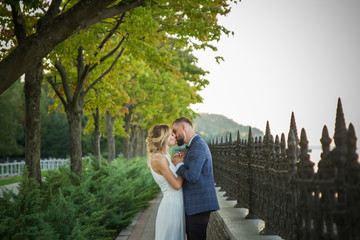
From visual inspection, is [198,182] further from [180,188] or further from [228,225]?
[228,225]

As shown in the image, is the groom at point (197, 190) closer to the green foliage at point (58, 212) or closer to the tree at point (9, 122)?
the green foliage at point (58, 212)

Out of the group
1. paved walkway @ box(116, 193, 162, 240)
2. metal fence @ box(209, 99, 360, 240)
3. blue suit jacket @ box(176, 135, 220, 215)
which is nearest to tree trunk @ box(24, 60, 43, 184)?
paved walkway @ box(116, 193, 162, 240)

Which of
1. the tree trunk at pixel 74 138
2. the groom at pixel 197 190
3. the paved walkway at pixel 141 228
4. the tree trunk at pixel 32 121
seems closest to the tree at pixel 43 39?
the groom at pixel 197 190

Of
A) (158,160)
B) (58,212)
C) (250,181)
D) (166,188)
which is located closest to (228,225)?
(250,181)

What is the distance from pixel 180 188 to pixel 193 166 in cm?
48

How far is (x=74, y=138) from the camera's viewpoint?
11422 millimetres

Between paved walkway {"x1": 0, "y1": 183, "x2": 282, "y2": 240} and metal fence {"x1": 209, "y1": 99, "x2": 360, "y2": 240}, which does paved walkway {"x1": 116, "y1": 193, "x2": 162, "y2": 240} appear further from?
metal fence {"x1": 209, "y1": 99, "x2": 360, "y2": 240}

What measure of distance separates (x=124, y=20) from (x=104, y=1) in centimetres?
538

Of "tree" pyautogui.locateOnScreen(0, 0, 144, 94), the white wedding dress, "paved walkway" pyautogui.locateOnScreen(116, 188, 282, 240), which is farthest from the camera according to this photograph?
"tree" pyautogui.locateOnScreen(0, 0, 144, 94)

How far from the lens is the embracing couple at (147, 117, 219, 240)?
15.5 ft

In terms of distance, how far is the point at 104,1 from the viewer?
5645 mm

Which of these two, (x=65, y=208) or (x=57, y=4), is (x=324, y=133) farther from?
(x=57, y=4)

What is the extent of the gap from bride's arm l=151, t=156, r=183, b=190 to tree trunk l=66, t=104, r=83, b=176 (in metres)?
7.04

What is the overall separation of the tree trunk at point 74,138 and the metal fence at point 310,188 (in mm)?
7170
